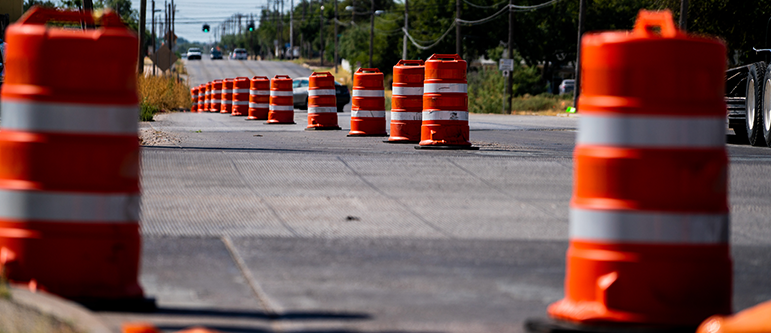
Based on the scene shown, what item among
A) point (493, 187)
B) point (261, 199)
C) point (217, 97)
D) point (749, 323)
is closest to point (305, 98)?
point (217, 97)

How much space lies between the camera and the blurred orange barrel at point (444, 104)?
11711 millimetres

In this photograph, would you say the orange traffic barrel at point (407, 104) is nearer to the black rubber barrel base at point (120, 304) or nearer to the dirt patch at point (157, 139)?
the dirt patch at point (157, 139)

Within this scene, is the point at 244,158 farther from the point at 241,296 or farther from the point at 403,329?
the point at 403,329

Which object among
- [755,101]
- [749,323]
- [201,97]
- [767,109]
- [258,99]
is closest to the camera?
[749,323]

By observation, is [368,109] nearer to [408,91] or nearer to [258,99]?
[408,91]

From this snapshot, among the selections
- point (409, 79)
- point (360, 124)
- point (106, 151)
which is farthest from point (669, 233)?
point (360, 124)

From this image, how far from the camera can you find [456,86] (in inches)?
463

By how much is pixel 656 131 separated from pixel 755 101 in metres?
11.6

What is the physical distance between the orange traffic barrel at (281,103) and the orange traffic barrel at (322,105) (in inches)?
133

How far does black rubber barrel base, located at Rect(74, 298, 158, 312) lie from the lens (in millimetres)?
4289

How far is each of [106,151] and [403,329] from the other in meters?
1.42

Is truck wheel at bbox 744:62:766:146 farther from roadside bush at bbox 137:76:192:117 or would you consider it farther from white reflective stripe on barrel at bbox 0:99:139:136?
roadside bush at bbox 137:76:192:117

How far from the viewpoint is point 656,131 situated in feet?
13.0

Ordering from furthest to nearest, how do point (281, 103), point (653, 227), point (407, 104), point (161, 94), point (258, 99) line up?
point (161, 94) < point (258, 99) < point (281, 103) < point (407, 104) < point (653, 227)
